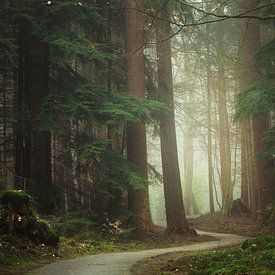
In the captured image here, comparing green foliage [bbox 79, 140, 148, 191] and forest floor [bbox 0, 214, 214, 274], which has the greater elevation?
green foliage [bbox 79, 140, 148, 191]

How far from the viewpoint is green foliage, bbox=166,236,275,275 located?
698 cm

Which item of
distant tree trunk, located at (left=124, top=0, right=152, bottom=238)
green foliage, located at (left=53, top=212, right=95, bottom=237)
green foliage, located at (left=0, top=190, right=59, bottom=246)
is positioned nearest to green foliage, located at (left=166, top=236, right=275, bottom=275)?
green foliage, located at (left=0, top=190, right=59, bottom=246)

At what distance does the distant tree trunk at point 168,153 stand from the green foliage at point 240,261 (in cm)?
884

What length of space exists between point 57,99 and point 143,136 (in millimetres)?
3722

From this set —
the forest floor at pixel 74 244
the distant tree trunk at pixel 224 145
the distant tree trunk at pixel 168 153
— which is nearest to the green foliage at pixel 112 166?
the forest floor at pixel 74 244

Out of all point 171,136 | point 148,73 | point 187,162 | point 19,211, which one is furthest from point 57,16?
point 187,162

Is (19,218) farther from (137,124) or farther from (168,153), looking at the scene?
(168,153)

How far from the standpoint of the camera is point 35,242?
11.3 metres

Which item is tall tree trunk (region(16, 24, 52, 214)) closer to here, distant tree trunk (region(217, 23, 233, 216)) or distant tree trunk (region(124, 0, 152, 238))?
distant tree trunk (region(124, 0, 152, 238))

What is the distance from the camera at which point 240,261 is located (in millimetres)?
7578

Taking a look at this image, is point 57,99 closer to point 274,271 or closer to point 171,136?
point 171,136

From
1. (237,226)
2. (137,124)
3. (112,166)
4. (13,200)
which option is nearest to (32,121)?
(112,166)

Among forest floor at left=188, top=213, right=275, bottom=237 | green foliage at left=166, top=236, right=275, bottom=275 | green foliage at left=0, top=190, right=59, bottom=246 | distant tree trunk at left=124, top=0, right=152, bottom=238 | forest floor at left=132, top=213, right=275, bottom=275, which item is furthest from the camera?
forest floor at left=188, top=213, right=275, bottom=237

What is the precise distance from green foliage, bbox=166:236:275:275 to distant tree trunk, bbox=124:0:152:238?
23.2 ft
